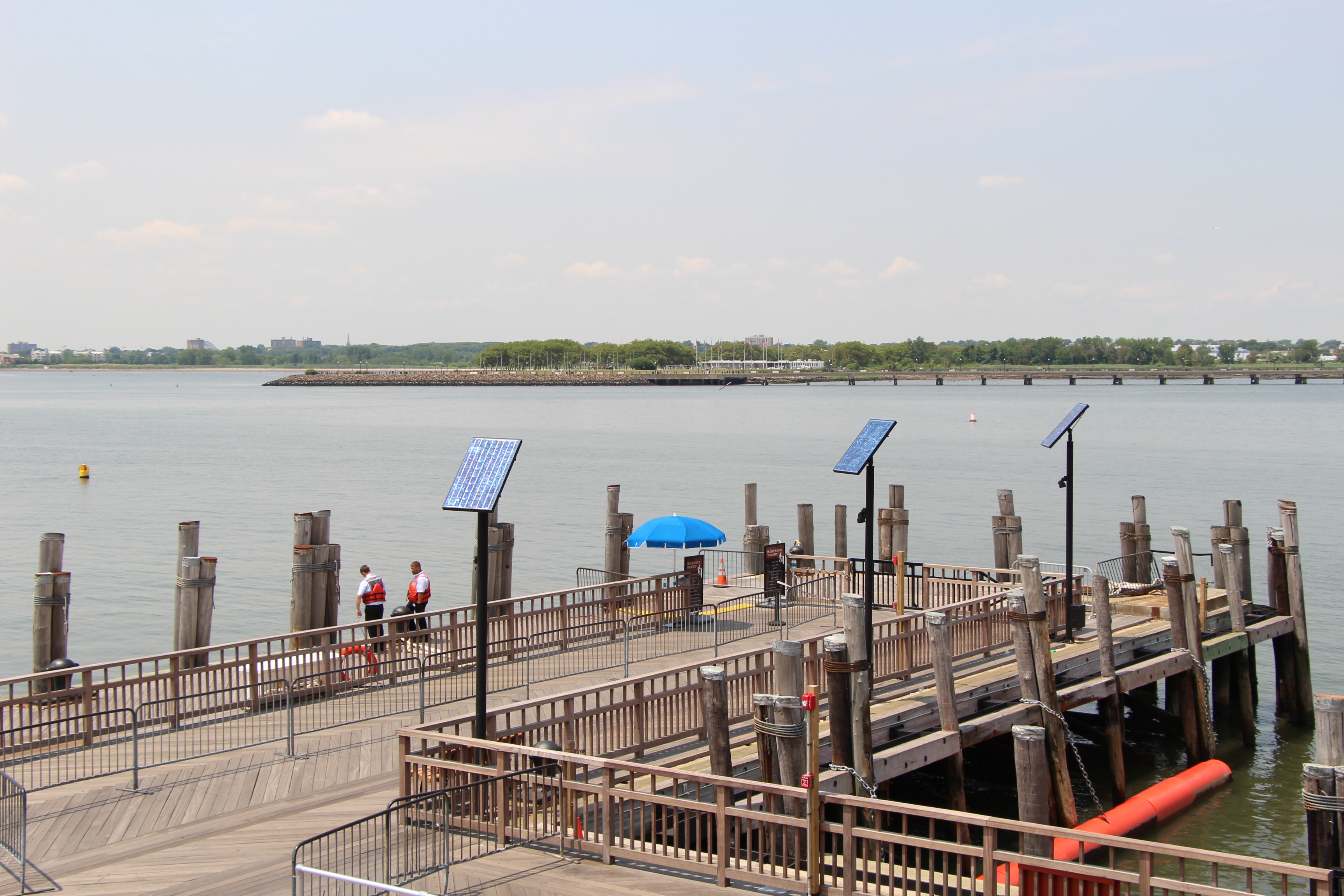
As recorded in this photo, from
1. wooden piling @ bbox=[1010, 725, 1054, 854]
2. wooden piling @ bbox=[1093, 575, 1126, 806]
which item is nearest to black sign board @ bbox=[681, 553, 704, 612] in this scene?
wooden piling @ bbox=[1093, 575, 1126, 806]

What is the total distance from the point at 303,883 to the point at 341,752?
4.69m

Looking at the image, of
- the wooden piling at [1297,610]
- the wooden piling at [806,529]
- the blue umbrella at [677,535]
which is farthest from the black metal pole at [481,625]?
the wooden piling at [1297,610]

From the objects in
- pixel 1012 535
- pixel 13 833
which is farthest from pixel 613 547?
pixel 13 833

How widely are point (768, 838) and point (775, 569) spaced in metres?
11.4

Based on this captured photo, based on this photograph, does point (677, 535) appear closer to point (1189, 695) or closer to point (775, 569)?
point (775, 569)

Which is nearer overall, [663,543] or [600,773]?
[600,773]

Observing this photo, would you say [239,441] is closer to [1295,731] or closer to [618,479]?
[618,479]

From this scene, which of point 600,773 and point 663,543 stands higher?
point 663,543

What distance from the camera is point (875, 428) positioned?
1430 centimetres

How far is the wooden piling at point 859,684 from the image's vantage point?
1223cm

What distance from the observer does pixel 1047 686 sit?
1545cm

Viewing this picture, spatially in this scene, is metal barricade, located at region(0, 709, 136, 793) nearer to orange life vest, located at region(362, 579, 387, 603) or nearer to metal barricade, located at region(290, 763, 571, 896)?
metal barricade, located at region(290, 763, 571, 896)

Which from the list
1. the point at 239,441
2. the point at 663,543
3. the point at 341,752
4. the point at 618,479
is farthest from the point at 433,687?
the point at 239,441

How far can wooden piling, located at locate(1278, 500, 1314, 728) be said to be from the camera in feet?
74.0
